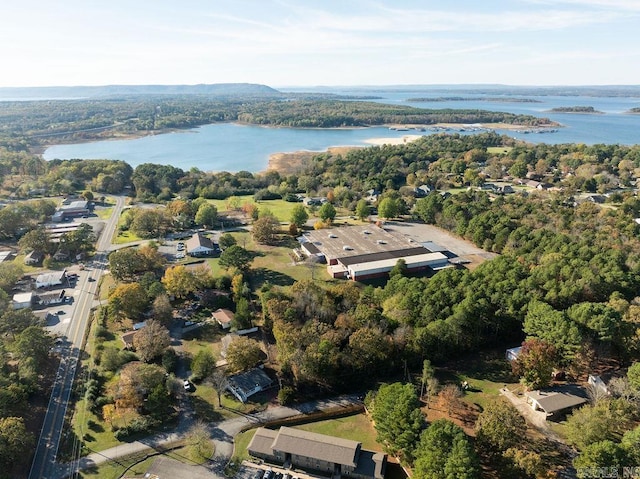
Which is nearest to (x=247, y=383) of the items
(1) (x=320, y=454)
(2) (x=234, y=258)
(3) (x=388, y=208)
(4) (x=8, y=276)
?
(1) (x=320, y=454)

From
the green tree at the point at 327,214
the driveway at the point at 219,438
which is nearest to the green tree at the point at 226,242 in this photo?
the green tree at the point at 327,214

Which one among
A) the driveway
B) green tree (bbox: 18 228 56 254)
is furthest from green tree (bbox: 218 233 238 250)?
the driveway

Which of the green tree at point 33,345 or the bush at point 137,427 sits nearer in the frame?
the bush at point 137,427

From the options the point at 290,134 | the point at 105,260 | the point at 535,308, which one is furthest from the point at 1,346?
the point at 290,134

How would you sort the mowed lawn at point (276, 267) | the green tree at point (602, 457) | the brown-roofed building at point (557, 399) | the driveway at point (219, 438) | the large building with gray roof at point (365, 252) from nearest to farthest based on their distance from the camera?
the green tree at point (602, 457), the driveway at point (219, 438), the brown-roofed building at point (557, 399), the mowed lawn at point (276, 267), the large building with gray roof at point (365, 252)

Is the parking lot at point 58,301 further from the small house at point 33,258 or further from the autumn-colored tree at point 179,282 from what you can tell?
the autumn-colored tree at point 179,282

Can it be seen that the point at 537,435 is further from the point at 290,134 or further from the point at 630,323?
the point at 290,134
